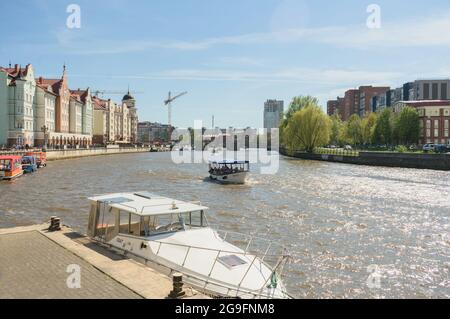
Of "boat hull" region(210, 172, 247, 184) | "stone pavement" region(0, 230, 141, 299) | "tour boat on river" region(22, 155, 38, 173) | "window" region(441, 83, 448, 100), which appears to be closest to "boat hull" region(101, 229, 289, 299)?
"stone pavement" region(0, 230, 141, 299)

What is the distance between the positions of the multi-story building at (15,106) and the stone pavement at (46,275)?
9087 centimetres

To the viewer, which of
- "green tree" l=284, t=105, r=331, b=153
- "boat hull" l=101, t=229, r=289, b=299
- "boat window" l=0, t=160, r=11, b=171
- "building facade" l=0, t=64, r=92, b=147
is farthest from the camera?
"green tree" l=284, t=105, r=331, b=153

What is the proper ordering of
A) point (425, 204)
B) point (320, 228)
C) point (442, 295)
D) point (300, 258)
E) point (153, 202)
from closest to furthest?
point (442, 295) < point (153, 202) < point (300, 258) < point (320, 228) < point (425, 204)

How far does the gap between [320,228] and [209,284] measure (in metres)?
16.1

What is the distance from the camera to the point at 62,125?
128 meters

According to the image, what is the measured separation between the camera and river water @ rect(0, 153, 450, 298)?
1875cm

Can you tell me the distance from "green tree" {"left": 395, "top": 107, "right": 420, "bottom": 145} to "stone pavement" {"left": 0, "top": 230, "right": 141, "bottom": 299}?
Result: 116 m

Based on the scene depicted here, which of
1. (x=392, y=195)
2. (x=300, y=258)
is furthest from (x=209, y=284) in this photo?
(x=392, y=195)

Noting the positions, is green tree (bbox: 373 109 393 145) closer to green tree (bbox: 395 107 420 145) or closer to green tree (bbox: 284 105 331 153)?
green tree (bbox: 395 107 420 145)

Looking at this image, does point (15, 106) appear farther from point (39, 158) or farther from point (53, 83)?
point (53, 83)

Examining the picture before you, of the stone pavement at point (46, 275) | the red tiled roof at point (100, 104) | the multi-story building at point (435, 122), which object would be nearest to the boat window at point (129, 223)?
the stone pavement at point (46, 275)

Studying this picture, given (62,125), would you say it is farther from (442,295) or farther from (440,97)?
(440,97)

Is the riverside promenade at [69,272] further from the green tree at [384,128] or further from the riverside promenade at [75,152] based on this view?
the green tree at [384,128]

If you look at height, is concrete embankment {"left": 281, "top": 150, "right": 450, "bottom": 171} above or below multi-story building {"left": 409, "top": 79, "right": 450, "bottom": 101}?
below
